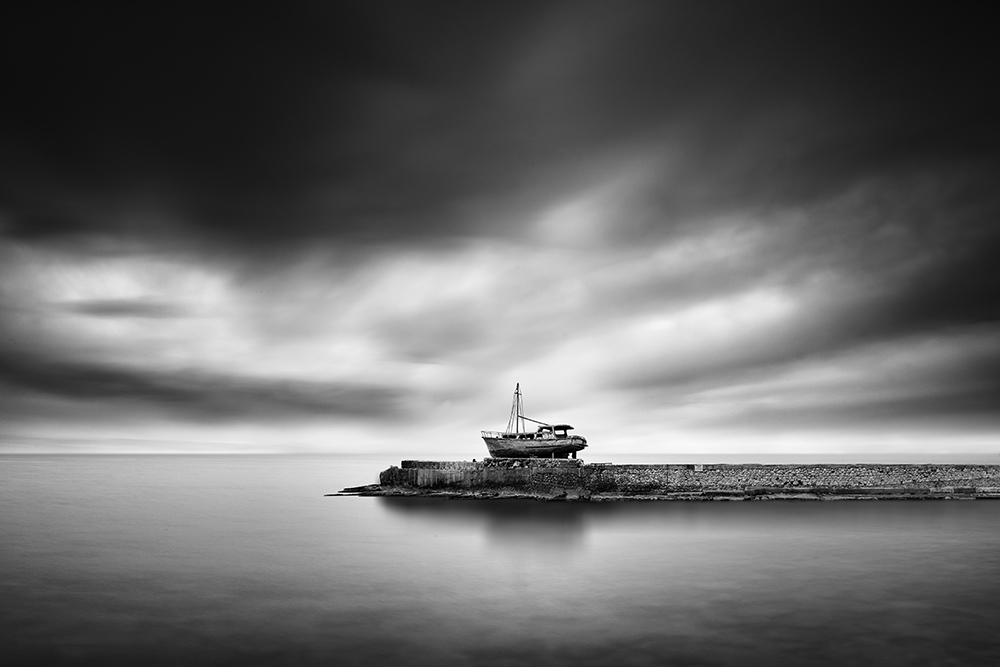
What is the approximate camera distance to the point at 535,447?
55562 mm

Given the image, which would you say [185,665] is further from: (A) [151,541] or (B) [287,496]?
(B) [287,496]

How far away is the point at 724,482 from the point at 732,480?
0.71 meters

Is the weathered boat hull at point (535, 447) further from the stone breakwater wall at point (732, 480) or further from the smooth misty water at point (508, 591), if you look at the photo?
the smooth misty water at point (508, 591)

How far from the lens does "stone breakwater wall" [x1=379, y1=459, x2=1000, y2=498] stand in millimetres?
52188

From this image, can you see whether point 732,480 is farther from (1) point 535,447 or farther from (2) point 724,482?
(1) point 535,447

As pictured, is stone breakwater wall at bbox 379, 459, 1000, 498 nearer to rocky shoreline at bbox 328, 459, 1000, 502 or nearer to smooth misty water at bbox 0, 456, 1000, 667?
rocky shoreline at bbox 328, 459, 1000, 502

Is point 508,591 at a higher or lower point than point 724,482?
lower

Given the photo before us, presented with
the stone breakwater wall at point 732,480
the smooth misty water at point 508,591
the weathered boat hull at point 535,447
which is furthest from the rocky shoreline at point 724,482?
the smooth misty water at point 508,591

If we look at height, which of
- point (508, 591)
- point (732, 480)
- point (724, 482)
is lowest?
point (508, 591)

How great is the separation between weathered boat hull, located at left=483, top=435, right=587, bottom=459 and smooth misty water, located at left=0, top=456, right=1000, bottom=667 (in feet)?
41.8

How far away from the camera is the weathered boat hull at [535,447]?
5516 cm

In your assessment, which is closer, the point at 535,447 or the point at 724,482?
the point at 724,482

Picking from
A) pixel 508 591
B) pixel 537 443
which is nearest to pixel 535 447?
pixel 537 443

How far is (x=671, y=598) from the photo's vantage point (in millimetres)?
20375
